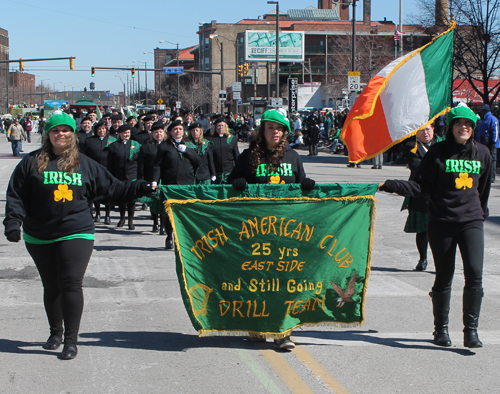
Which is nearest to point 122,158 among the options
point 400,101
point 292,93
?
point 400,101

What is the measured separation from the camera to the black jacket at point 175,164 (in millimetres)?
10320

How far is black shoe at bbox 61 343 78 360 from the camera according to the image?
16.6 ft

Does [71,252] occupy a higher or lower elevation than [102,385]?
higher

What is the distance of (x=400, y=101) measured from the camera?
6.76 metres

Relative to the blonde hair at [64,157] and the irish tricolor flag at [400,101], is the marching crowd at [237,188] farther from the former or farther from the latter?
the irish tricolor flag at [400,101]

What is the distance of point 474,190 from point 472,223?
26 centimetres

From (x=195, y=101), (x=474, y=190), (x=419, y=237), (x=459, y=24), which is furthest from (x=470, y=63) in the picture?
(x=195, y=101)

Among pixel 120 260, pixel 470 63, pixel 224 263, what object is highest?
pixel 470 63

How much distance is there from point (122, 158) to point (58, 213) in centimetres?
734

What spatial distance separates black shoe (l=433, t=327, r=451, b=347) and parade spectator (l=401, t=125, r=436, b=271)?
87.9 inches

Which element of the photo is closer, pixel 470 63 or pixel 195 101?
pixel 470 63

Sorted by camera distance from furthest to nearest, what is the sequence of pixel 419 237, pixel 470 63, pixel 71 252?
pixel 470 63 → pixel 419 237 → pixel 71 252

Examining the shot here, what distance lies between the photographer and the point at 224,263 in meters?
5.28

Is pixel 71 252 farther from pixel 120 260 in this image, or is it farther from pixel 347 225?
pixel 120 260
